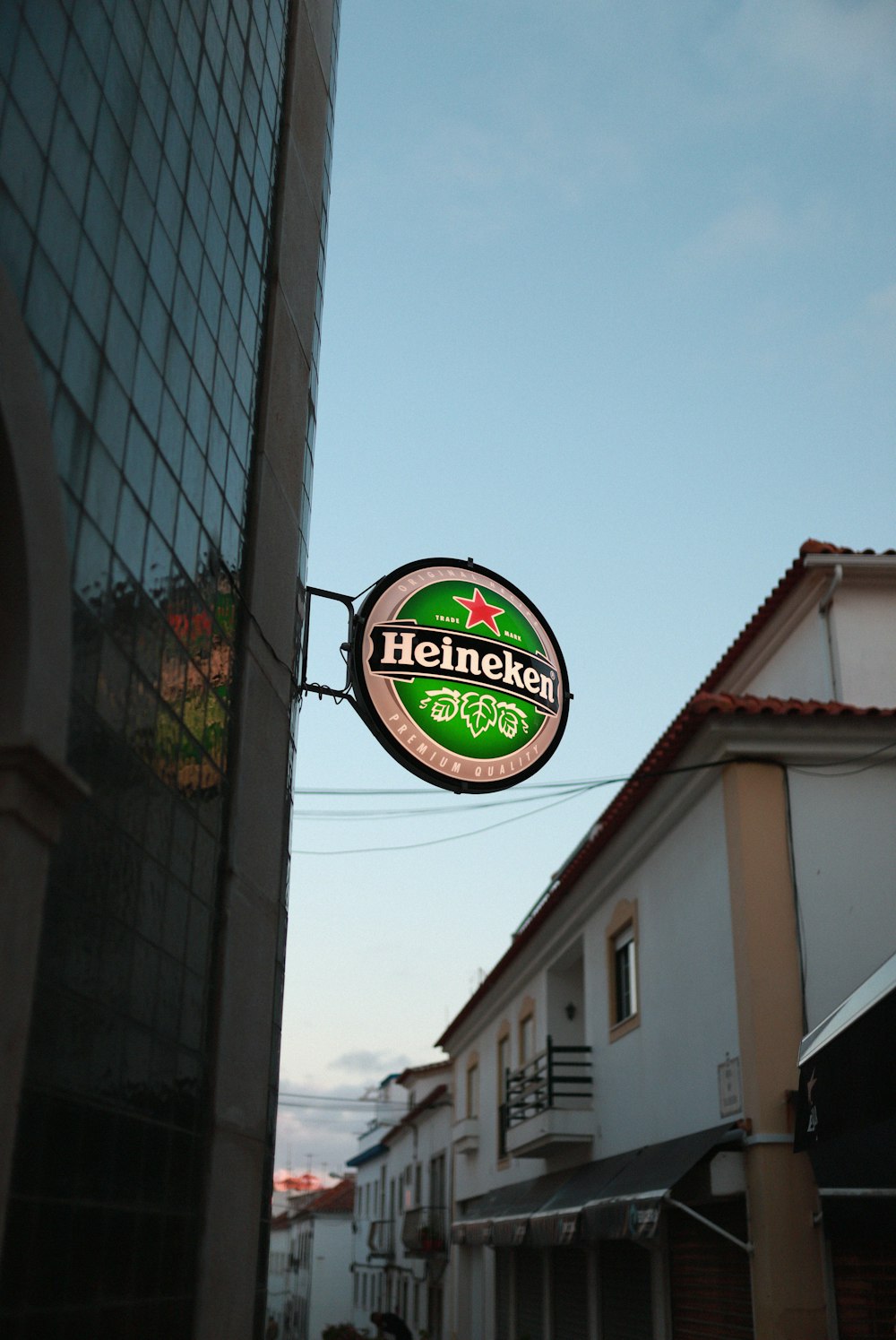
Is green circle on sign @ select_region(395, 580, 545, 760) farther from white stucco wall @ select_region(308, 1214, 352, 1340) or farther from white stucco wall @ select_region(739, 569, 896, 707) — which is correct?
white stucco wall @ select_region(308, 1214, 352, 1340)

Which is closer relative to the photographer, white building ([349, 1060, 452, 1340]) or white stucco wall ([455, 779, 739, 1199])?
white stucco wall ([455, 779, 739, 1199])

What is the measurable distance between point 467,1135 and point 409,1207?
1039 centimetres

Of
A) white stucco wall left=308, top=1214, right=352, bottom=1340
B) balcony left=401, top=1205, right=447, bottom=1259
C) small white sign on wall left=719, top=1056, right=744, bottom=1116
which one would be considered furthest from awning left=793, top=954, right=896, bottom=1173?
white stucco wall left=308, top=1214, right=352, bottom=1340

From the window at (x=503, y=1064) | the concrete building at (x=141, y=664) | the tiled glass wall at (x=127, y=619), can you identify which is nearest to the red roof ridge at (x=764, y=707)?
the concrete building at (x=141, y=664)

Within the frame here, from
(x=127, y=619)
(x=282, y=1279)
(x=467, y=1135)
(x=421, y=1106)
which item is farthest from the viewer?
(x=282, y=1279)

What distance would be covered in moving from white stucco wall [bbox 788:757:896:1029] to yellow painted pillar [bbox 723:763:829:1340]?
158 millimetres

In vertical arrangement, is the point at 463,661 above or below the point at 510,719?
above

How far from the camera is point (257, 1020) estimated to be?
570 cm

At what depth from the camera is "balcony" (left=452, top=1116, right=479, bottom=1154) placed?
2478 cm

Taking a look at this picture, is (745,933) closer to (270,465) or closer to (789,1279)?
(789,1279)

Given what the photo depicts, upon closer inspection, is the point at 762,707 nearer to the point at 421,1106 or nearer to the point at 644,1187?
the point at 644,1187

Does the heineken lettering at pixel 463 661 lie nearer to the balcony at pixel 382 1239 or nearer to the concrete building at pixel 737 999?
the concrete building at pixel 737 999

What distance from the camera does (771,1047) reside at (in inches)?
398

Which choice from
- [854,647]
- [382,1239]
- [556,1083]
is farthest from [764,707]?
[382,1239]
